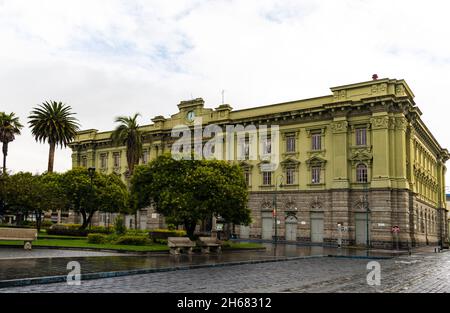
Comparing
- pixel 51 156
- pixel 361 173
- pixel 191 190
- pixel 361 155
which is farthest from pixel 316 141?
pixel 51 156

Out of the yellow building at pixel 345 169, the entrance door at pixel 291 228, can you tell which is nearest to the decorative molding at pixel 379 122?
the yellow building at pixel 345 169

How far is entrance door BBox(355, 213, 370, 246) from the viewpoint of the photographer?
1902 inches

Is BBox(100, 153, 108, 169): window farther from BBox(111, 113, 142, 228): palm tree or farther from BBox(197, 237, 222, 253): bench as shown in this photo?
BBox(197, 237, 222, 253): bench

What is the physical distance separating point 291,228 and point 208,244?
79.6 ft

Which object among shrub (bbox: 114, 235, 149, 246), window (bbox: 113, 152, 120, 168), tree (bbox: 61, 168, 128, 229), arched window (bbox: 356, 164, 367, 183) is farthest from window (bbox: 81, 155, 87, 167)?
shrub (bbox: 114, 235, 149, 246)

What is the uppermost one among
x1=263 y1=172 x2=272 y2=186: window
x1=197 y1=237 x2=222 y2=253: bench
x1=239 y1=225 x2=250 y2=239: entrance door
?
x1=263 y1=172 x2=272 y2=186: window

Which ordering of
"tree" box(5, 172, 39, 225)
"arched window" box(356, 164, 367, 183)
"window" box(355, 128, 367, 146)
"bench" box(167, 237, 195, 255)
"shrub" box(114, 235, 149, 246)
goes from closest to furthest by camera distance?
"bench" box(167, 237, 195, 255), "shrub" box(114, 235, 149, 246), "tree" box(5, 172, 39, 225), "arched window" box(356, 164, 367, 183), "window" box(355, 128, 367, 146)

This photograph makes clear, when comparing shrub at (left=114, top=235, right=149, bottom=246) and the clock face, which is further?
the clock face

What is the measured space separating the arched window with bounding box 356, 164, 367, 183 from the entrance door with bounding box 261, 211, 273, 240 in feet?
36.4

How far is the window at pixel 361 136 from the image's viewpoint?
4966cm

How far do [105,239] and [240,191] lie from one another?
378 inches

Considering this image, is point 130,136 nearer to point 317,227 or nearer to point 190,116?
point 190,116
